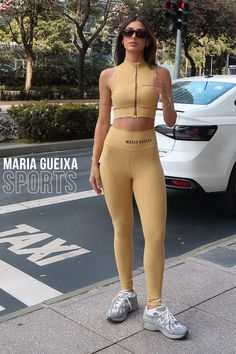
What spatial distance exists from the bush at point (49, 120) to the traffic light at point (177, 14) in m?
2.86

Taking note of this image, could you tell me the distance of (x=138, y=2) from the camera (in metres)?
25.2

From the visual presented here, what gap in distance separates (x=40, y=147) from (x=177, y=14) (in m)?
4.66

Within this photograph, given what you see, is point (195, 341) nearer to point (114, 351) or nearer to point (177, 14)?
point (114, 351)

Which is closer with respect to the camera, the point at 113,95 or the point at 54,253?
the point at 113,95

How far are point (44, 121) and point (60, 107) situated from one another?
0.58m

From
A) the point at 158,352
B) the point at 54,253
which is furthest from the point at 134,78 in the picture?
the point at 54,253

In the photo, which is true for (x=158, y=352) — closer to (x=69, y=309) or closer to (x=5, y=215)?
(x=69, y=309)

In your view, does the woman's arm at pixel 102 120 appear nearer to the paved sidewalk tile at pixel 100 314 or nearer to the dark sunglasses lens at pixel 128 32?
the dark sunglasses lens at pixel 128 32

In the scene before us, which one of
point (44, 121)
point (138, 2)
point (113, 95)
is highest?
point (138, 2)

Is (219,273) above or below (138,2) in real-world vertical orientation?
below

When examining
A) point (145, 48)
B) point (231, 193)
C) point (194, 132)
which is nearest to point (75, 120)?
point (231, 193)

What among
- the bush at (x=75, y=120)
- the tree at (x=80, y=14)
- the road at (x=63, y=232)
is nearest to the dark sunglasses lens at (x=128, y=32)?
the road at (x=63, y=232)

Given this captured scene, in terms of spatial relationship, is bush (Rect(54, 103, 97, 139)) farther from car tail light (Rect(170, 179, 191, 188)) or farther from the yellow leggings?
the yellow leggings

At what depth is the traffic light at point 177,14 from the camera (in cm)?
1205
